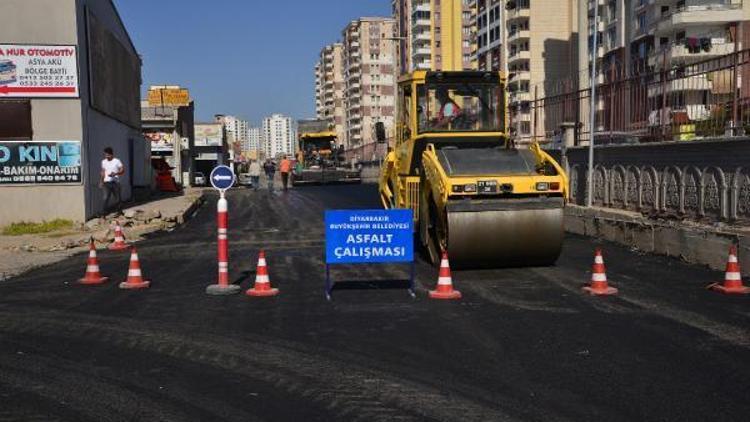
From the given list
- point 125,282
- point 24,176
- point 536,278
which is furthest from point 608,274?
point 24,176

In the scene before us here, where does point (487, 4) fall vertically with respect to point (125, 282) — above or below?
above

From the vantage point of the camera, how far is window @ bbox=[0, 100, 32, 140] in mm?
16938

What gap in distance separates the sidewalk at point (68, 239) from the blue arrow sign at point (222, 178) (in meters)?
3.84

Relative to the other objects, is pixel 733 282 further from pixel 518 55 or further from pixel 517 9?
pixel 517 9

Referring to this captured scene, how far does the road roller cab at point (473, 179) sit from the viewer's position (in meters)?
9.84

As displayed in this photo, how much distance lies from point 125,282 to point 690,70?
10103 millimetres

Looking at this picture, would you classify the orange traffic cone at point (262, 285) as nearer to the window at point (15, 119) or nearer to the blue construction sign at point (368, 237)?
the blue construction sign at point (368, 237)

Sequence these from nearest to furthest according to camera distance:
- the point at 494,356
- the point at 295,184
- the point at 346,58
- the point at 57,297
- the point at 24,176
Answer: the point at 494,356, the point at 57,297, the point at 24,176, the point at 295,184, the point at 346,58

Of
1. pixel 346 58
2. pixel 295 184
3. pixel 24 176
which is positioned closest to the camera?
pixel 24 176

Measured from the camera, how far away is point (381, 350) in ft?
20.6

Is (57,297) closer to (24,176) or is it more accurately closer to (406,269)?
(406,269)

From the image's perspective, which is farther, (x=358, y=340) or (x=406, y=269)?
(x=406, y=269)

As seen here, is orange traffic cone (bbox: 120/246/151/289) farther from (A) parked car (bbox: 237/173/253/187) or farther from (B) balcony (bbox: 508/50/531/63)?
(B) balcony (bbox: 508/50/531/63)

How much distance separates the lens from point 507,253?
33.1ft
